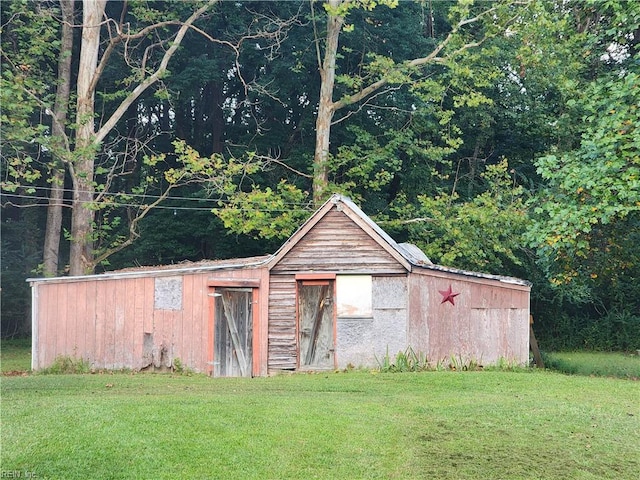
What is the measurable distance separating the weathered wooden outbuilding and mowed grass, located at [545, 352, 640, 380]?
284 cm

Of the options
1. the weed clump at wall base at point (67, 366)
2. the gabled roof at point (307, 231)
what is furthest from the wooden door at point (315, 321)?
the weed clump at wall base at point (67, 366)

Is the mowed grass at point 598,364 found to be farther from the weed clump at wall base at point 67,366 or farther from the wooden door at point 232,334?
the weed clump at wall base at point 67,366

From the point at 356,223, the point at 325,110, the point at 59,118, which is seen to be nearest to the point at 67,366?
the point at 356,223

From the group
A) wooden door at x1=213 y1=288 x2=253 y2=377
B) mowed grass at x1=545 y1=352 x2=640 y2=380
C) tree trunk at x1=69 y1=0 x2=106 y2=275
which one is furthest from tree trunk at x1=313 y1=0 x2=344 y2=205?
mowed grass at x1=545 y1=352 x2=640 y2=380

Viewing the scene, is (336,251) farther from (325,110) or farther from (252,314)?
(325,110)

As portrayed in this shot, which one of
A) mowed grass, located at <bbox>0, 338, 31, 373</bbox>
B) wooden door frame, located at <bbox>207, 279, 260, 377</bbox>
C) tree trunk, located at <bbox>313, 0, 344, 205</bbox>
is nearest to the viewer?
wooden door frame, located at <bbox>207, 279, 260, 377</bbox>

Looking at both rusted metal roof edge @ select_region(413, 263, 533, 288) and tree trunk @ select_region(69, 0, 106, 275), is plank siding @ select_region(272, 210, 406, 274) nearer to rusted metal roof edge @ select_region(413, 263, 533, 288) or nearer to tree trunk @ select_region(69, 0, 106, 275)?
rusted metal roof edge @ select_region(413, 263, 533, 288)

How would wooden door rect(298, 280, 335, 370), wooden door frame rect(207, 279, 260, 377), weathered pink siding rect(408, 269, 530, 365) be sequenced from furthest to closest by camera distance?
wooden door rect(298, 280, 335, 370) < weathered pink siding rect(408, 269, 530, 365) < wooden door frame rect(207, 279, 260, 377)

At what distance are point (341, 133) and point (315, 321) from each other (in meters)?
14.9

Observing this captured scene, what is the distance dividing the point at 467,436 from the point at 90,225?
767 inches

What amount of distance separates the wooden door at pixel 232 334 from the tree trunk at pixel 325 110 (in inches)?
356

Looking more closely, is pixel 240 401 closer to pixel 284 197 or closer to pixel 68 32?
pixel 284 197

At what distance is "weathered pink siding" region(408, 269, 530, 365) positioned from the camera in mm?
20406

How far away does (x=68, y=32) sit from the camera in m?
30.0
